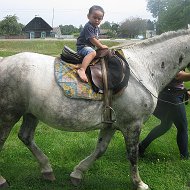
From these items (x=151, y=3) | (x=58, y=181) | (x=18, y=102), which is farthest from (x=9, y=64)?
(x=151, y=3)

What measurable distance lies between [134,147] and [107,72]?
3.82 ft

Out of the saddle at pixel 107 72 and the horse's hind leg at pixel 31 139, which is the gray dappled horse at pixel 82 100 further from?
the saddle at pixel 107 72

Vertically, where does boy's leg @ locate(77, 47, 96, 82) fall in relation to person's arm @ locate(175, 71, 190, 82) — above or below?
above

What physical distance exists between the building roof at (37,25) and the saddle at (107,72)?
8641 cm

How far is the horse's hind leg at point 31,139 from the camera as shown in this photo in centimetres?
525

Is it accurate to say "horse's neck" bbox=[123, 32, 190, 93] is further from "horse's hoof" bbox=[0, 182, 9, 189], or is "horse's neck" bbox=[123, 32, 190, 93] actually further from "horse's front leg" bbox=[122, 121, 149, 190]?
"horse's hoof" bbox=[0, 182, 9, 189]

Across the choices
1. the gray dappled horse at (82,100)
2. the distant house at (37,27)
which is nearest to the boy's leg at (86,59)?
the gray dappled horse at (82,100)

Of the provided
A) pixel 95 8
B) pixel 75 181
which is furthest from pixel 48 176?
pixel 95 8

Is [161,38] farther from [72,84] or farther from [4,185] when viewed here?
[4,185]

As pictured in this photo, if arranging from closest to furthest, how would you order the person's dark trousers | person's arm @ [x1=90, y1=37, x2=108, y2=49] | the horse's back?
the horse's back < person's arm @ [x1=90, y1=37, x2=108, y2=49] < the person's dark trousers

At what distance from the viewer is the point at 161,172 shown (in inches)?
230

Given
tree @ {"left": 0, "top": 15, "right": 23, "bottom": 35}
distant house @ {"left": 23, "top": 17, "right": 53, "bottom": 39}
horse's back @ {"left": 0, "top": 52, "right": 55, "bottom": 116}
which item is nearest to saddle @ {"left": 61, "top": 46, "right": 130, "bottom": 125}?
horse's back @ {"left": 0, "top": 52, "right": 55, "bottom": 116}

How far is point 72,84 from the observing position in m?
4.55

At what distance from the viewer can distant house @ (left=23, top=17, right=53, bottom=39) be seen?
290ft
